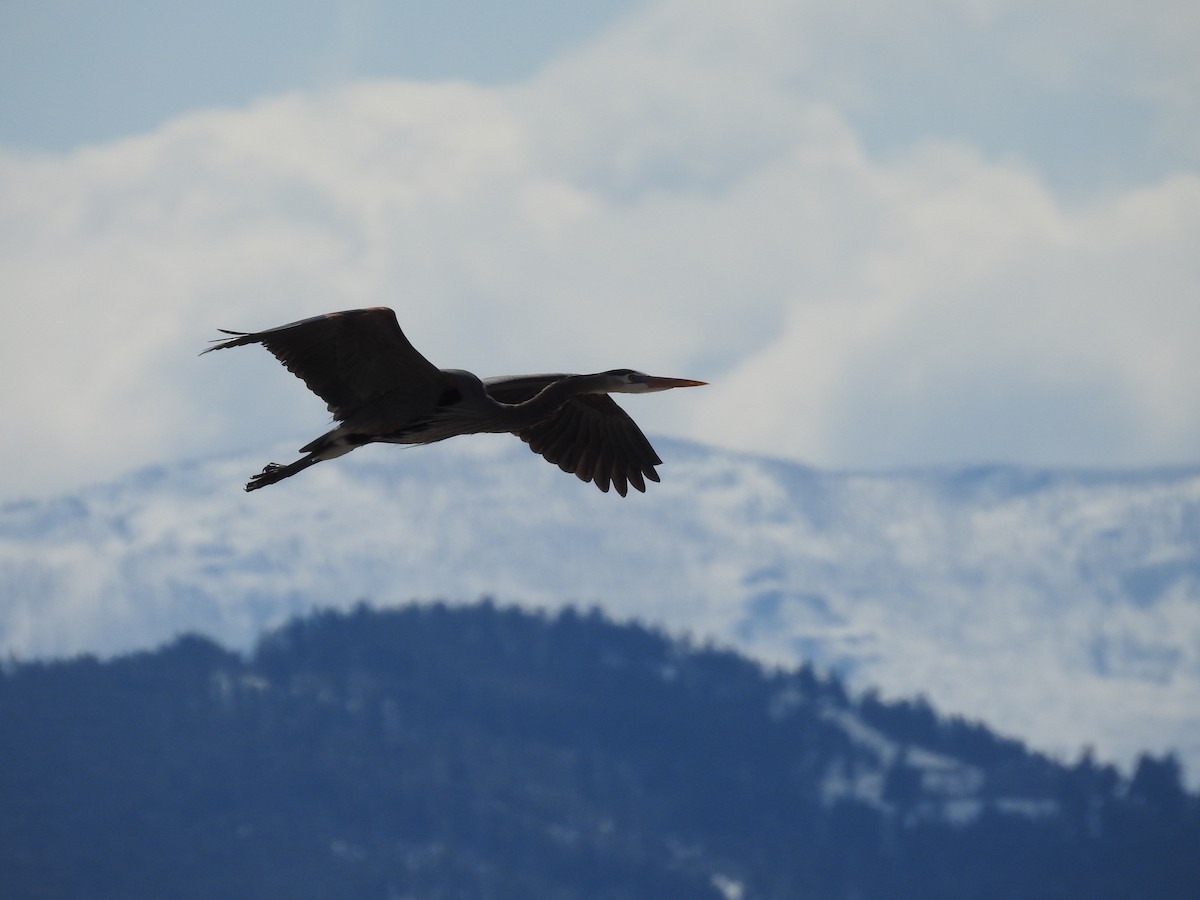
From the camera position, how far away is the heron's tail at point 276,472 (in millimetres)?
20834

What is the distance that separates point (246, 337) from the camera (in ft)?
64.8

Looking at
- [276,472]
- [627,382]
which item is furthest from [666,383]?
→ [276,472]

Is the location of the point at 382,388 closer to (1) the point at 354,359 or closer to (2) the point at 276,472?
(1) the point at 354,359

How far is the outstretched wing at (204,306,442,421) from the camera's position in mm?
21312

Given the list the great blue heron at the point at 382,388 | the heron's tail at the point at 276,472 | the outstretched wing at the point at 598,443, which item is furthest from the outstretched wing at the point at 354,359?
the outstretched wing at the point at 598,443

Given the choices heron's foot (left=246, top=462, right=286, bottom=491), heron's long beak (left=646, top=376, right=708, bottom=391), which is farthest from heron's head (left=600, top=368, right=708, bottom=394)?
heron's foot (left=246, top=462, right=286, bottom=491)

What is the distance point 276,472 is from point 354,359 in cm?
145

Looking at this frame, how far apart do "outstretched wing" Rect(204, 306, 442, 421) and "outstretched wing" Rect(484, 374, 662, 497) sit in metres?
4.77

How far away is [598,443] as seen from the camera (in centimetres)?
2703

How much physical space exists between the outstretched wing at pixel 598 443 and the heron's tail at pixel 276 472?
5.67 metres

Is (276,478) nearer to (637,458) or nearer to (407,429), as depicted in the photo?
(407,429)

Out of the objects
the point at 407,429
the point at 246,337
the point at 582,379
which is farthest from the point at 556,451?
the point at 246,337

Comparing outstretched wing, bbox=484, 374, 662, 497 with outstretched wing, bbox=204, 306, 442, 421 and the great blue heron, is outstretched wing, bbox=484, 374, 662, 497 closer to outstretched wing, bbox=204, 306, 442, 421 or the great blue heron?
the great blue heron

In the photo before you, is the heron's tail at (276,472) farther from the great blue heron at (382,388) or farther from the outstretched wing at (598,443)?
the outstretched wing at (598,443)
